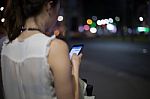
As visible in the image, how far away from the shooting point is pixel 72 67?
6.79 ft

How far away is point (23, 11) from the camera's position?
2.09m

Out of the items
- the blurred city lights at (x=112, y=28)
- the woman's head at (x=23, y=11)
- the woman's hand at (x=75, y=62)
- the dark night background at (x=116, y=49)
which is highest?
the woman's head at (x=23, y=11)

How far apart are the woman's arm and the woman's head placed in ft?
0.66

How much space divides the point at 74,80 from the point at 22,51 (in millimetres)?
288

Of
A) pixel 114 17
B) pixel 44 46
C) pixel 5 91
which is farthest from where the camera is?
pixel 114 17

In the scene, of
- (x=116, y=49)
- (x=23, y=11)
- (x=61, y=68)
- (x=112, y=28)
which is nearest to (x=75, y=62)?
(x=61, y=68)

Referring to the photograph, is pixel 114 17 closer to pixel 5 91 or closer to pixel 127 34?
pixel 127 34

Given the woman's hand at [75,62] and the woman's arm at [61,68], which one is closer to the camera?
the woman's arm at [61,68]

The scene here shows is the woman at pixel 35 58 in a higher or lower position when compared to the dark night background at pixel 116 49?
higher

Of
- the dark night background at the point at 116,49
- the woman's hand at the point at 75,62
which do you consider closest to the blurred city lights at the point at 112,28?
the dark night background at the point at 116,49

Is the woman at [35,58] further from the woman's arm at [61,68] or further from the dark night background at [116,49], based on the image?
the dark night background at [116,49]

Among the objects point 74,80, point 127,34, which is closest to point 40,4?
point 74,80

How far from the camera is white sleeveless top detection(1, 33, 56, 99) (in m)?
1.94

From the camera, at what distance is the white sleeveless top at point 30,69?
6.35ft
